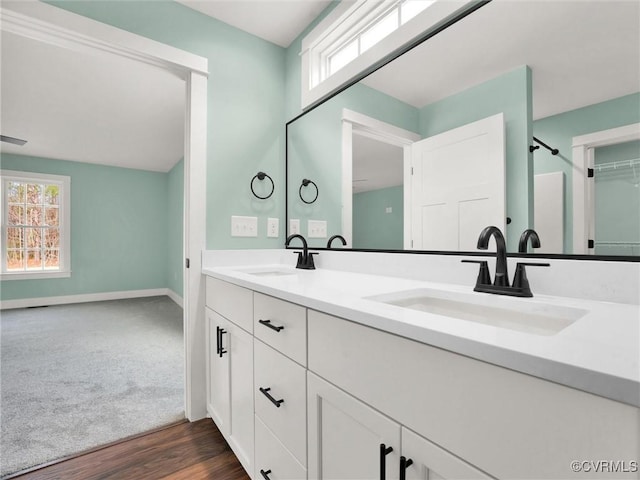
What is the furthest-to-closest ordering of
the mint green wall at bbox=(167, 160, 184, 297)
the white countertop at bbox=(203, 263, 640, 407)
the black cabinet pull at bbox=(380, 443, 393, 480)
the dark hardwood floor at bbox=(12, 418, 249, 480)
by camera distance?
1. the mint green wall at bbox=(167, 160, 184, 297)
2. the dark hardwood floor at bbox=(12, 418, 249, 480)
3. the black cabinet pull at bbox=(380, 443, 393, 480)
4. the white countertop at bbox=(203, 263, 640, 407)

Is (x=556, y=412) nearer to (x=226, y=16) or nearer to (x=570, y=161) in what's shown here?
(x=570, y=161)

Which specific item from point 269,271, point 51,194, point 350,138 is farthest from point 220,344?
point 51,194

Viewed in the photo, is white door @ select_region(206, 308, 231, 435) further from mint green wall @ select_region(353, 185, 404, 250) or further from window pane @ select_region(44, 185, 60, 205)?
window pane @ select_region(44, 185, 60, 205)

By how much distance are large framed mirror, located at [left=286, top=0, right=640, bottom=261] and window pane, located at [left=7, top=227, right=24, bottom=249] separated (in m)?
5.87

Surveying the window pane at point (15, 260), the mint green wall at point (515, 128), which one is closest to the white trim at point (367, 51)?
the mint green wall at point (515, 128)

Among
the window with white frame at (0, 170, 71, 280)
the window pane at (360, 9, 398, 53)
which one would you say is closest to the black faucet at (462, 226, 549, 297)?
the window pane at (360, 9, 398, 53)

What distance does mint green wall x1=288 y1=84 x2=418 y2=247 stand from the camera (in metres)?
1.57

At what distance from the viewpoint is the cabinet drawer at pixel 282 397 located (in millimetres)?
916

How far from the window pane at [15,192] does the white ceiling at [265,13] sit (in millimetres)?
5028

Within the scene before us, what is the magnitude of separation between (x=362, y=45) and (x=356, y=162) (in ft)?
2.16

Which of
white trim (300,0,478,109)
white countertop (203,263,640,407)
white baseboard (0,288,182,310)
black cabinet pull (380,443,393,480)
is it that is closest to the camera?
white countertop (203,263,640,407)

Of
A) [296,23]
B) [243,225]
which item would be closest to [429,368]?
[243,225]

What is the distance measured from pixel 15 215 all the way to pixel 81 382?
13.9 ft

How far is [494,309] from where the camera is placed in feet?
2.91
